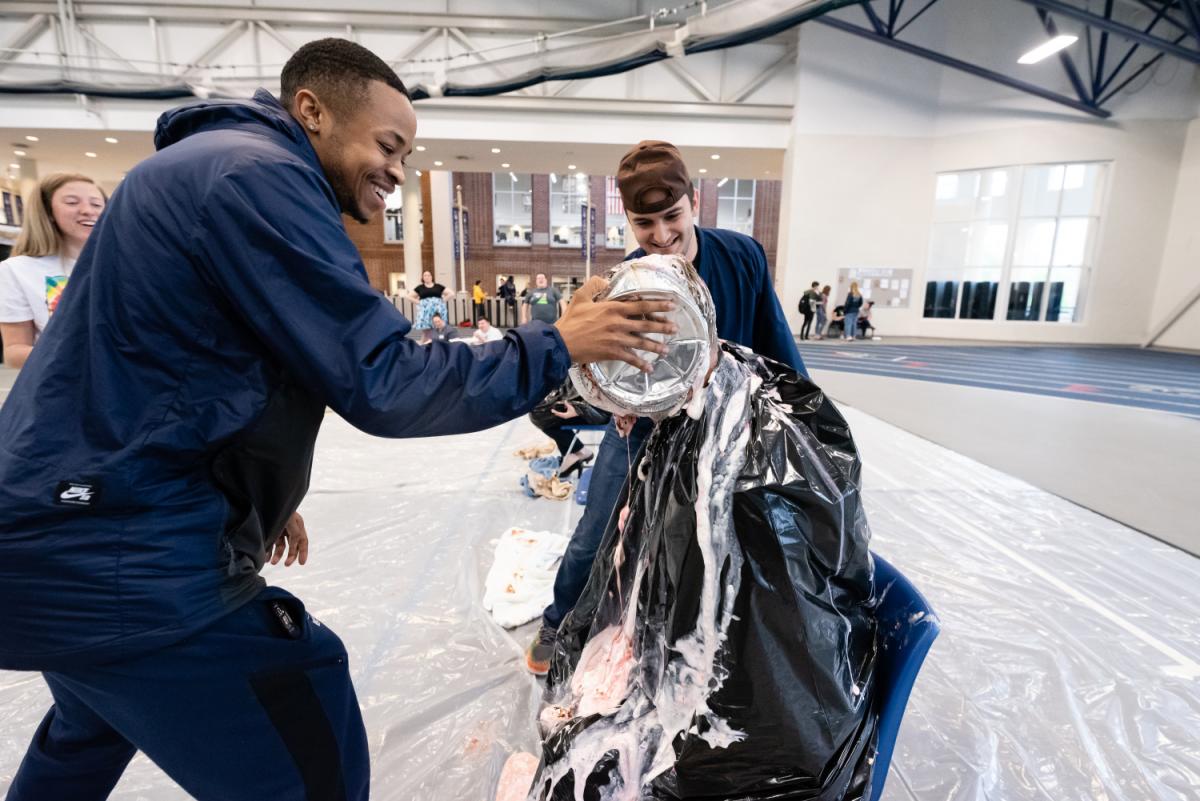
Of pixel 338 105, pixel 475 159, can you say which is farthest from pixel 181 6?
pixel 338 105

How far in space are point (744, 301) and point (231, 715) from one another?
1.34 metres

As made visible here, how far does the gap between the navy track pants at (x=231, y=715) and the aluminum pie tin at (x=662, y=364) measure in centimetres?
57

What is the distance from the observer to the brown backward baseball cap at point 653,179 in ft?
4.69

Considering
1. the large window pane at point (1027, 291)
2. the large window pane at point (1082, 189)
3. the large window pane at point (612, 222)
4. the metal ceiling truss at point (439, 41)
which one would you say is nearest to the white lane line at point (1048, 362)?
the large window pane at point (1027, 291)

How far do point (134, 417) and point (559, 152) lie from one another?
39.9 feet

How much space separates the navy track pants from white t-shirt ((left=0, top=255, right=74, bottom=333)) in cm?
183

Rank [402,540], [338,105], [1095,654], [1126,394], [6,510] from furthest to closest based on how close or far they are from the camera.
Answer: [1126,394], [402,540], [1095,654], [338,105], [6,510]

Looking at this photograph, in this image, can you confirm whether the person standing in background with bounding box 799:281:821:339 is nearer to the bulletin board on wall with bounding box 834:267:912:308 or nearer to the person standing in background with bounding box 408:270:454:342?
the bulletin board on wall with bounding box 834:267:912:308

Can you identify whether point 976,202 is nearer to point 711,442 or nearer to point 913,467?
point 913,467

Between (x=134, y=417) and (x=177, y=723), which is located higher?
(x=134, y=417)

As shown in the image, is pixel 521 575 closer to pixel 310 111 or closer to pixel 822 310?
pixel 310 111

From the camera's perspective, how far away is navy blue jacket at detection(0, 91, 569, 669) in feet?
2.26

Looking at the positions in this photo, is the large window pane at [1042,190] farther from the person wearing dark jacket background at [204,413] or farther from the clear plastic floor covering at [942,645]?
the person wearing dark jacket background at [204,413]

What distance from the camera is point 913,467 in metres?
3.49
